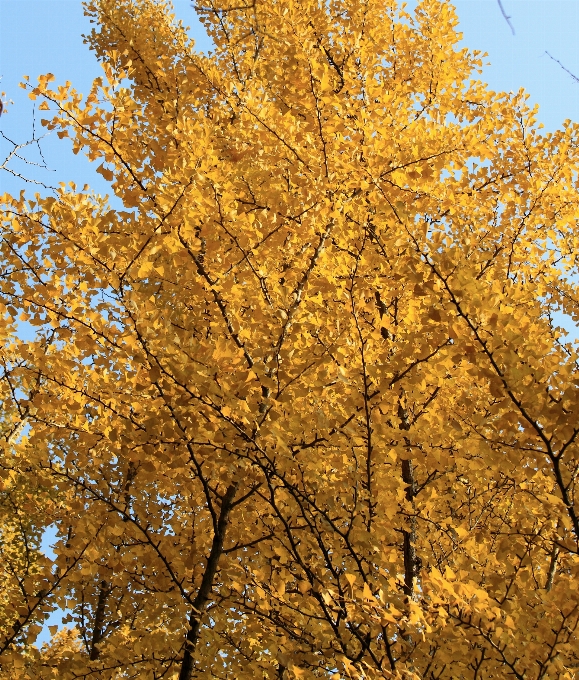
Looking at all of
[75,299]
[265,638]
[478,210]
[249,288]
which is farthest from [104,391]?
[478,210]

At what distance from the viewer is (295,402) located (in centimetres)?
228

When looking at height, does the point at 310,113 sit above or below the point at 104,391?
above

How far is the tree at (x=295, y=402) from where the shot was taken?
173 centimetres

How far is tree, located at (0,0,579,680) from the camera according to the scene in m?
1.73

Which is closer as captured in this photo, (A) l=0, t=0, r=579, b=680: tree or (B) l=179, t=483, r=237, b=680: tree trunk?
(A) l=0, t=0, r=579, b=680: tree

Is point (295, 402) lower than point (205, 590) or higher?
higher

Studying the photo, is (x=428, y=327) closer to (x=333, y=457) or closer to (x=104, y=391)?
(x=333, y=457)

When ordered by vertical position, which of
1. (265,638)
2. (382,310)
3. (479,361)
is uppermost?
(382,310)

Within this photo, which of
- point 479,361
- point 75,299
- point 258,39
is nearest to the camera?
point 479,361

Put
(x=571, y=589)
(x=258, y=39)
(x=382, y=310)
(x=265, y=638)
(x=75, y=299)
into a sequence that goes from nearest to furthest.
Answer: (x=571, y=589) → (x=265, y=638) → (x=75, y=299) → (x=382, y=310) → (x=258, y=39)

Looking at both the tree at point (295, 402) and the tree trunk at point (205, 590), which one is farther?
the tree trunk at point (205, 590)

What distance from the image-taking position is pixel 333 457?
2.31 m

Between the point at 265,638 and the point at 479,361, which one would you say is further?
the point at 265,638

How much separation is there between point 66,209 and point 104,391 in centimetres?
79
